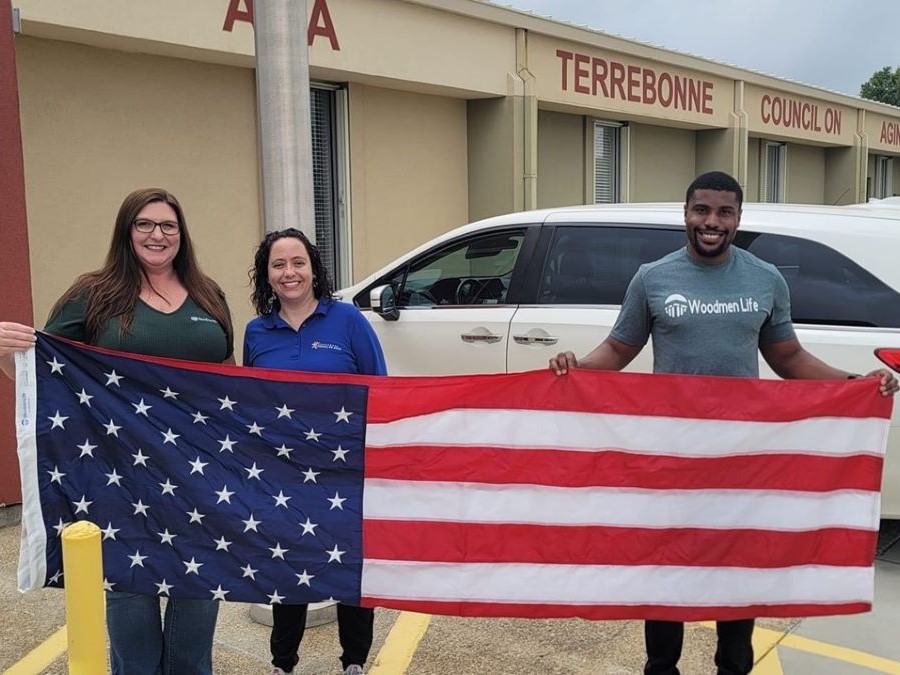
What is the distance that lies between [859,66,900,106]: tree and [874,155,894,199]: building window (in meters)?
39.2

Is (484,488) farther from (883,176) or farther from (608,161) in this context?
(883,176)

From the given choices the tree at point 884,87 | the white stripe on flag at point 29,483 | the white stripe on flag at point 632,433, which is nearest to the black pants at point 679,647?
the white stripe on flag at point 632,433

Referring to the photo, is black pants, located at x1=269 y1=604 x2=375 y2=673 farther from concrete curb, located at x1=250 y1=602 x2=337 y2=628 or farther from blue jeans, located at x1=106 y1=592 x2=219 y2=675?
concrete curb, located at x1=250 y1=602 x2=337 y2=628

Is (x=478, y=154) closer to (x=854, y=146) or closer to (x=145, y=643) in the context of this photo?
(x=145, y=643)

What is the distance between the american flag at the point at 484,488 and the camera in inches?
117

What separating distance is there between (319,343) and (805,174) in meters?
20.1

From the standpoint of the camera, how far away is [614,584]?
303 cm

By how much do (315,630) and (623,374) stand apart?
6.20ft

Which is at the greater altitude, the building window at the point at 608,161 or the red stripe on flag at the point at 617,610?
the building window at the point at 608,161

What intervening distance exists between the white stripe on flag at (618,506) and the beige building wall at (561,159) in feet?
34.5

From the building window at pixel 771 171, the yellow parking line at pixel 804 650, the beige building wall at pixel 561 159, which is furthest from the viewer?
the building window at pixel 771 171

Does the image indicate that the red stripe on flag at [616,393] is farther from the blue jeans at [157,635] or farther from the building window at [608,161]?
the building window at [608,161]

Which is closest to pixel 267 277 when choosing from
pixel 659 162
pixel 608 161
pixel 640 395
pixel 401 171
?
pixel 640 395

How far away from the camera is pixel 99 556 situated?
202 cm
